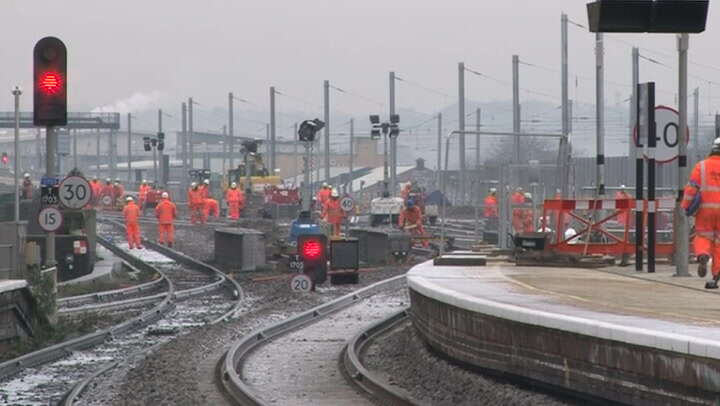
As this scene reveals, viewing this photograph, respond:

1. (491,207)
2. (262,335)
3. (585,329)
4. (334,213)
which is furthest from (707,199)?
(491,207)

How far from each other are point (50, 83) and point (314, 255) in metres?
9.30

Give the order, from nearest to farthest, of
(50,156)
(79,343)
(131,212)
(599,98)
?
(79,343), (50,156), (599,98), (131,212)

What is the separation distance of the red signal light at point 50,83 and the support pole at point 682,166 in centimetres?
903

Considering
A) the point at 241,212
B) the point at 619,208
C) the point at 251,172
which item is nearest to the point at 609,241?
the point at 619,208

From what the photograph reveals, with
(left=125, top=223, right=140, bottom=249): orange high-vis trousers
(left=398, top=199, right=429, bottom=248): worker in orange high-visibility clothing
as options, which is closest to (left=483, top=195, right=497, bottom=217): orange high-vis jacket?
(left=398, top=199, right=429, bottom=248): worker in orange high-visibility clothing

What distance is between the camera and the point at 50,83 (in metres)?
23.7

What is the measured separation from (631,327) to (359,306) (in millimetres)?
16933

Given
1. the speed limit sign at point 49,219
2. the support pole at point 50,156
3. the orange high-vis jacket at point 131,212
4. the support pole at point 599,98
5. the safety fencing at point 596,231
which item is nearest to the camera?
the safety fencing at point 596,231

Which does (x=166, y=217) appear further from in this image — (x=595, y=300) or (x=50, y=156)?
(x=595, y=300)

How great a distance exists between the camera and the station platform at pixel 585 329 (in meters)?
11.0

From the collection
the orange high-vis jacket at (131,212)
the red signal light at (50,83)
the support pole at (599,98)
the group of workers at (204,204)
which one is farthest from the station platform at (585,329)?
the group of workers at (204,204)

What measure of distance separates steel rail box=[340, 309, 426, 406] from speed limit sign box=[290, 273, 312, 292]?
23.2ft

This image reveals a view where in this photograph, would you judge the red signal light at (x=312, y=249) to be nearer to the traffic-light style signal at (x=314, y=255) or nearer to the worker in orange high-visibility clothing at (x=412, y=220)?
the traffic-light style signal at (x=314, y=255)

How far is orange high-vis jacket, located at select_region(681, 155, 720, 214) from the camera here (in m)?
16.8
